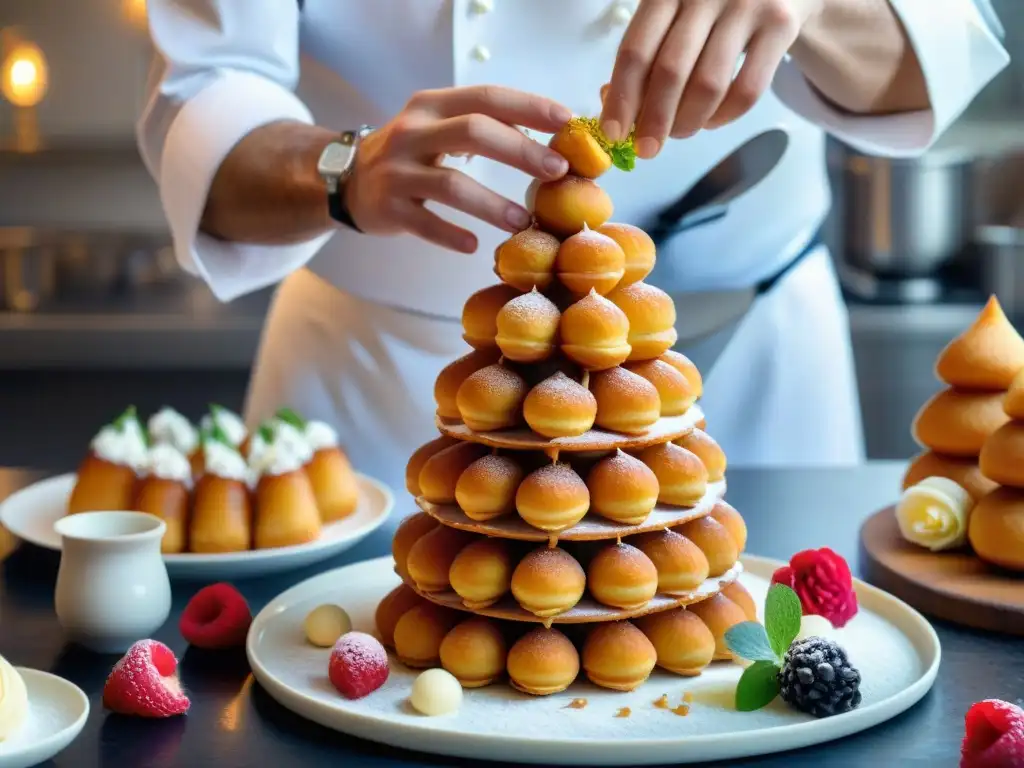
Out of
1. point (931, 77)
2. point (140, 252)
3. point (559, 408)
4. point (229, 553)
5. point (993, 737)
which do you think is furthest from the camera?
point (140, 252)

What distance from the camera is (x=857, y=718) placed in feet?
3.23

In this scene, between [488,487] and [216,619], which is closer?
[488,487]

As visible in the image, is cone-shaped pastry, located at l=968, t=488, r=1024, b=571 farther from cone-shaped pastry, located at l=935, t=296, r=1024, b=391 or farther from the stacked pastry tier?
the stacked pastry tier

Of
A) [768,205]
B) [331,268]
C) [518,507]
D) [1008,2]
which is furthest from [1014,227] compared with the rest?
[518,507]

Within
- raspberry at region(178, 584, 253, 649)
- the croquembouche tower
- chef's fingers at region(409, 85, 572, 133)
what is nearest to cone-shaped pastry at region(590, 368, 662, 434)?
the croquembouche tower

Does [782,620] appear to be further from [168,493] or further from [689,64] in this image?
[168,493]

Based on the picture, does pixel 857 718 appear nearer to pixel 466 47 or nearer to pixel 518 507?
pixel 518 507

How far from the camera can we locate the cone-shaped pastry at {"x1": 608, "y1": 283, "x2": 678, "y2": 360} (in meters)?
1.09

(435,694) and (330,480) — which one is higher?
(435,694)

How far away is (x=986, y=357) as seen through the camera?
4.65ft

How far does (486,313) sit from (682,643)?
0.99 ft

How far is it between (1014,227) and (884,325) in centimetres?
78

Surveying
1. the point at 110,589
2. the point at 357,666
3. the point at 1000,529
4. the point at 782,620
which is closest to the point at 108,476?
the point at 110,589

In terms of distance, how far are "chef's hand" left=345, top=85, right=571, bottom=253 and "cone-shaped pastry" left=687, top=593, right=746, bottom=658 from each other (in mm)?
345
